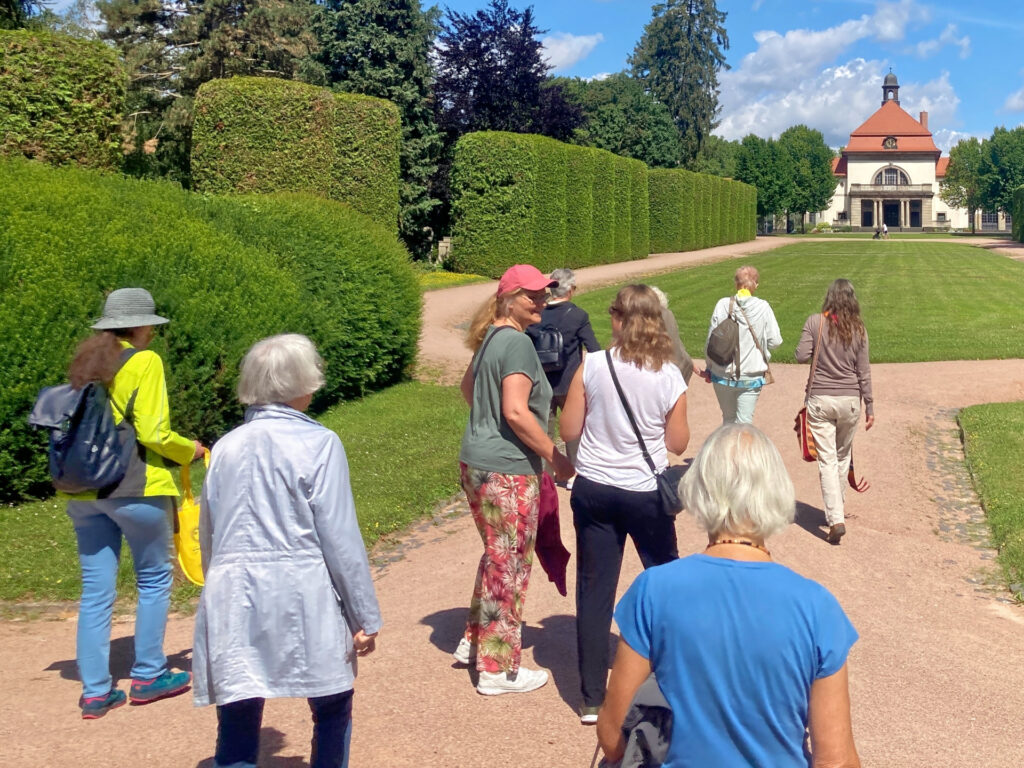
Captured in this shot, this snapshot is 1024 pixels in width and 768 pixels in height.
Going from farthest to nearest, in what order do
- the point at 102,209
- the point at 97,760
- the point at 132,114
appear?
the point at 132,114 → the point at 102,209 → the point at 97,760

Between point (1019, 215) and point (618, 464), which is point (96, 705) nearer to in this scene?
point (618, 464)

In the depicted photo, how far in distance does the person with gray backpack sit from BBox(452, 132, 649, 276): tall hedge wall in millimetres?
27014

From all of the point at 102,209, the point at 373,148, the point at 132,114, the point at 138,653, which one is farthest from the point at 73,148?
the point at 132,114

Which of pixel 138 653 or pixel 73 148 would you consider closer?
pixel 138 653

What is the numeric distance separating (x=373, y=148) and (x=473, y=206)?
23.5ft

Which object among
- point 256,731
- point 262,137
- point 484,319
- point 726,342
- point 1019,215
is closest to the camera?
point 256,731

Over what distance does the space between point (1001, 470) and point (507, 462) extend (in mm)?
6439

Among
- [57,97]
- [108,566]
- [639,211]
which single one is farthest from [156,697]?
[639,211]

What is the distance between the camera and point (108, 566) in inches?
176

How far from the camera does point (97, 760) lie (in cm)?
407

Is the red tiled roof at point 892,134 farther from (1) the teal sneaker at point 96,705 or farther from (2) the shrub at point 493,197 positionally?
(1) the teal sneaker at point 96,705

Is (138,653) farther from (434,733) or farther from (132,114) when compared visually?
(132,114)

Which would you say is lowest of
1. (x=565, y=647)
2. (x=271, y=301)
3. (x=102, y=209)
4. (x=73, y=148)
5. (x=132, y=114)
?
(x=565, y=647)

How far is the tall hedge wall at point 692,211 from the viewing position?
48938mm
